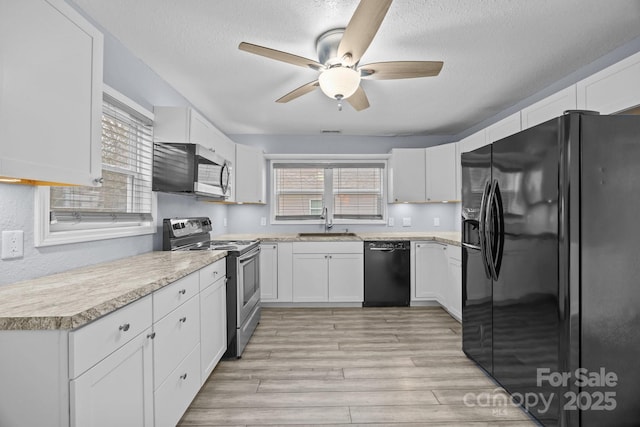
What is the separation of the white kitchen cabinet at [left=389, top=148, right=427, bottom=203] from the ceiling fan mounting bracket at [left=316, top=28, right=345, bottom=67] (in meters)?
2.33

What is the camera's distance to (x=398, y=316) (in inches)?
140

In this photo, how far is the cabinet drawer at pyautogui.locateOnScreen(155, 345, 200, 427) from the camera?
1441 millimetres

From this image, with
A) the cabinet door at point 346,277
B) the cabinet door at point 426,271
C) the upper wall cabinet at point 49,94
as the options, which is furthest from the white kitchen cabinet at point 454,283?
the upper wall cabinet at point 49,94

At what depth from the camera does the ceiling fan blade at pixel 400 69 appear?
1.96 meters

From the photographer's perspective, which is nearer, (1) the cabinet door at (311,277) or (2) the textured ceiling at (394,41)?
(2) the textured ceiling at (394,41)

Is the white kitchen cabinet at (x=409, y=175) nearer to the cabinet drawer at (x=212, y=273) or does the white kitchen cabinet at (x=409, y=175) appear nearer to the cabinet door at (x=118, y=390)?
the cabinet drawer at (x=212, y=273)

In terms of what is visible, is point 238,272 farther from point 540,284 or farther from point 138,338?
point 540,284

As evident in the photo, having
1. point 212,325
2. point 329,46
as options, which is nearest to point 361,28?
point 329,46

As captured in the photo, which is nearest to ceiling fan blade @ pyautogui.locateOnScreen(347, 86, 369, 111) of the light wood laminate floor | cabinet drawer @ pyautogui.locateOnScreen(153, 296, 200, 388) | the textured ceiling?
the textured ceiling

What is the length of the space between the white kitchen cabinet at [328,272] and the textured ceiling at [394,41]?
5.65 feet

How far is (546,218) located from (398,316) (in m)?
2.32

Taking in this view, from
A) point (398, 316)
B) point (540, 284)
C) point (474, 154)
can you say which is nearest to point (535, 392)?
point (540, 284)

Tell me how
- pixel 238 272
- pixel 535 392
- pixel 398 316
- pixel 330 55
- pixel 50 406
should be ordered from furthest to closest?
pixel 398 316 → pixel 238 272 → pixel 330 55 → pixel 535 392 → pixel 50 406

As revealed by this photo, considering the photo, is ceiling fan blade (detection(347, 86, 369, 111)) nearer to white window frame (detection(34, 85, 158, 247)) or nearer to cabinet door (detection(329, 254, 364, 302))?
white window frame (detection(34, 85, 158, 247))
